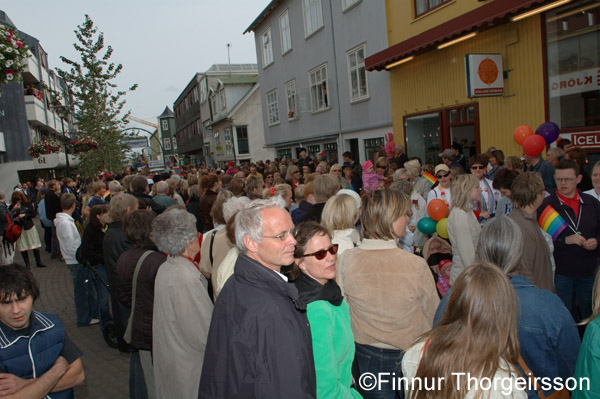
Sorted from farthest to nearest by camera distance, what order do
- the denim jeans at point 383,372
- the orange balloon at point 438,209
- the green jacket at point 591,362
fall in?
the orange balloon at point 438,209
the denim jeans at point 383,372
the green jacket at point 591,362

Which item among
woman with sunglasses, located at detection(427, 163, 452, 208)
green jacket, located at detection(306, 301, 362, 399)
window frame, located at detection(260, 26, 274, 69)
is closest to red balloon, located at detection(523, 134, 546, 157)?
woman with sunglasses, located at detection(427, 163, 452, 208)

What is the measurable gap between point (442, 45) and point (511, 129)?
104 inches

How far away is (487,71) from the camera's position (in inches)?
364

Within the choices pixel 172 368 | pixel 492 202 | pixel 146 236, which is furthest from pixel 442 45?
pixel 172 368

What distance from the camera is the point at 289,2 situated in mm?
19750

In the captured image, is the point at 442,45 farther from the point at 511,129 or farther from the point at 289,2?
the point at 289,2

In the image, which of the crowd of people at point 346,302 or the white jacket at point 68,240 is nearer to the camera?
the crowd of people at point 346,302

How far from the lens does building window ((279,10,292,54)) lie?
20.5 m

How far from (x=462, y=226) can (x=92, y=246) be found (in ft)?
15.9

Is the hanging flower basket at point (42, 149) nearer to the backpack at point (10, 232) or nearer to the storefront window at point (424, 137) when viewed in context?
the backpack at point (10, 232)

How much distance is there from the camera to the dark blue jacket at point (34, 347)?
7.74 feet

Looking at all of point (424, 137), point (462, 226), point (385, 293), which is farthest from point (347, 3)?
point (385, 293)

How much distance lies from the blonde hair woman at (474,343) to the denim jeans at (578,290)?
9.47 feet

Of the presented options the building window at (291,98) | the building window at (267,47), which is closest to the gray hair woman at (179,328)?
the building window at (291,98)
